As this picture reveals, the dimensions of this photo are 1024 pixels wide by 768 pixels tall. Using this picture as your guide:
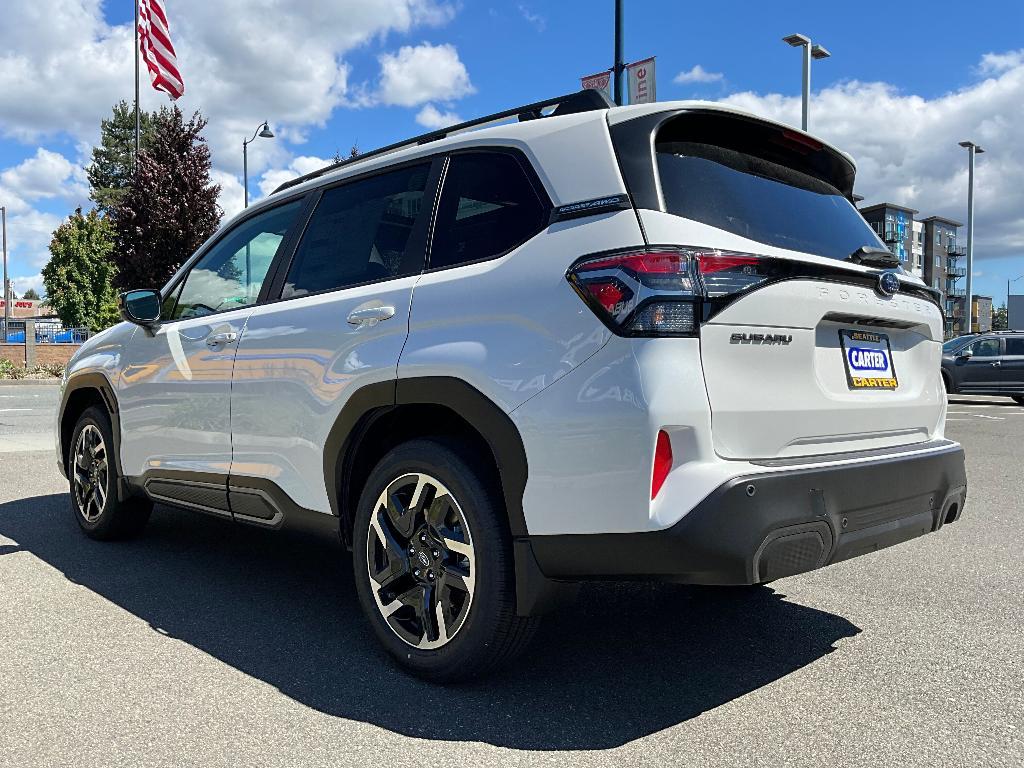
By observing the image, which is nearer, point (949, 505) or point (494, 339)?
point (494, 339)

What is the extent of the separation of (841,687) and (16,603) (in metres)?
3.45

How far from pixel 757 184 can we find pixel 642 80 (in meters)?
10.8

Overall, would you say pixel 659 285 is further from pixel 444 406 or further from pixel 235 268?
pixel 235 268

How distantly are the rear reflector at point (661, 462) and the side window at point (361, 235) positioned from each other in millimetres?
1218

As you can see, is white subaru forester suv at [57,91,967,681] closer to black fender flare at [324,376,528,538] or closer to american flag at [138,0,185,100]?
black fender flare at [324,376,528,538]

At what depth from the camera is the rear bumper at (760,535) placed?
2.42 meters

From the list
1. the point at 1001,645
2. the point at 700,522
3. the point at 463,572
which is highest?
the point at 700,522

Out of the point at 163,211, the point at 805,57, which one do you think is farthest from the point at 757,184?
the point at 163,211

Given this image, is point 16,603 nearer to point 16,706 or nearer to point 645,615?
point 16,706

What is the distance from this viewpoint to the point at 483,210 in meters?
3.11

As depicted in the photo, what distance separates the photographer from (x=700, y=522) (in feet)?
7.90

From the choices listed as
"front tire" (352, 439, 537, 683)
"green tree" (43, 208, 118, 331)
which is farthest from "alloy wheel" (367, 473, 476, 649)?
"green tree" (43, 208, 118, 331)

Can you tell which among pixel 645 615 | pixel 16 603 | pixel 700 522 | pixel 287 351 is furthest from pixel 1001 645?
pixel 16 603

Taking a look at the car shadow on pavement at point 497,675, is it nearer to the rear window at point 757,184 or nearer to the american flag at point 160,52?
the rear window at point 757,184
